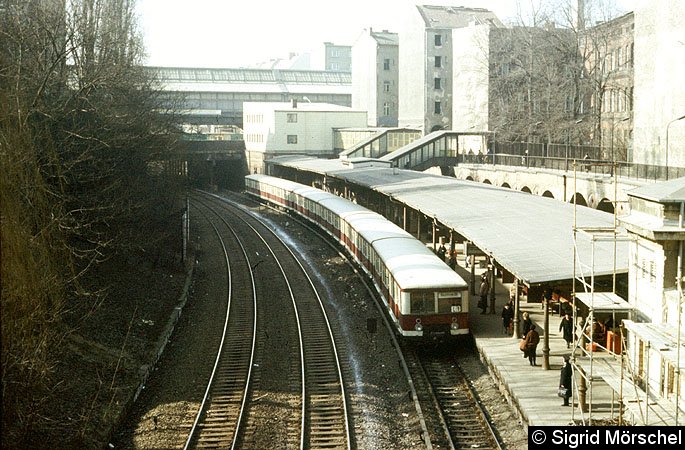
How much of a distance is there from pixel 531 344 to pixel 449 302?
3240 millimetres

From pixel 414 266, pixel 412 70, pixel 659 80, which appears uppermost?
pixel 412 70

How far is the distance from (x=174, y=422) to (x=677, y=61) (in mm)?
32191

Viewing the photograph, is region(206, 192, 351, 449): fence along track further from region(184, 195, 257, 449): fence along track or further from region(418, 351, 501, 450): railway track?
region(418, 351, 501, 450): railway track

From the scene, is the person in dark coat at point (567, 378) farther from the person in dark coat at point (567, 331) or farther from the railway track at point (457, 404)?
the person in dark coat at point (567, 331)

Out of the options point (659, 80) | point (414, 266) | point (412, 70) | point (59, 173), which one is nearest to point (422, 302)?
point (414, 266)

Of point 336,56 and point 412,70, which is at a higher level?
point 336,56

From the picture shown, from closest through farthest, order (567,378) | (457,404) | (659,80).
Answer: (567,378)
(457,404)
(659,80)

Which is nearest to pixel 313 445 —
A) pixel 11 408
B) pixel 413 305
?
pixel 11 408

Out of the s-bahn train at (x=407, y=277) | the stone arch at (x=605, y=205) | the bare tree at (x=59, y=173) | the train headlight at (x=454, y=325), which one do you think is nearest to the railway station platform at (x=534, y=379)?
the train headlight at (x=454, y=325)

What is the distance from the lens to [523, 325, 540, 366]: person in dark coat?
2125 centimetres

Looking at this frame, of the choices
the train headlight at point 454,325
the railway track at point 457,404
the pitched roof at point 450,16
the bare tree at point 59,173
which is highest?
the pitched roof at point 450,16

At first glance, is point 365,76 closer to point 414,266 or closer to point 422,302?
point 414,266

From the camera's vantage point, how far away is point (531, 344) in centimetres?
2134

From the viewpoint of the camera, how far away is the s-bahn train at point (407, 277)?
2381 cm
